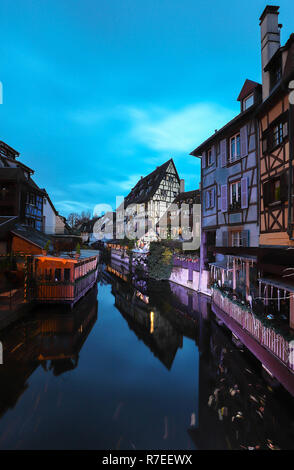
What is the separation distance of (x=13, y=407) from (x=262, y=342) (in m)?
6.94

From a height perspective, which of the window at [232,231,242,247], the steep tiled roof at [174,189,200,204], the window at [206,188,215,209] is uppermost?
the steep tiled roof at [174,189,200,204]

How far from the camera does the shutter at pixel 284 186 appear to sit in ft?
29.5

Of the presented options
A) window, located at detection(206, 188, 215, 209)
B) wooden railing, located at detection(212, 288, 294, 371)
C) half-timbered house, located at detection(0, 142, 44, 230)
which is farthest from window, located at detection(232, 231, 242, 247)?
half-timbered house, located at detection(0, 142, 44, 230)

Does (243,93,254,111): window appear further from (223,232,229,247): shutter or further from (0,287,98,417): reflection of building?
(0,287,98,417): reflection of building

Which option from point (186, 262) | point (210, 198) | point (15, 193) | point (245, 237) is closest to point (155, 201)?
point (186, 262)

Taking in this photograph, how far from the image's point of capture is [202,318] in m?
12.2

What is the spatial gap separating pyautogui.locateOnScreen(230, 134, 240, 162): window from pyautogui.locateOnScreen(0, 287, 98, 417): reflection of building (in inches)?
535

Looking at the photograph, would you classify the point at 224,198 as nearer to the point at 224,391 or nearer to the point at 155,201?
the point at 224,391

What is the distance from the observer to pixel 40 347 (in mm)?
8312

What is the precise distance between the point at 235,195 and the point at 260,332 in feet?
32.3

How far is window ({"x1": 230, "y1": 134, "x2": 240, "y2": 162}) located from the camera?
13695 millimetres
